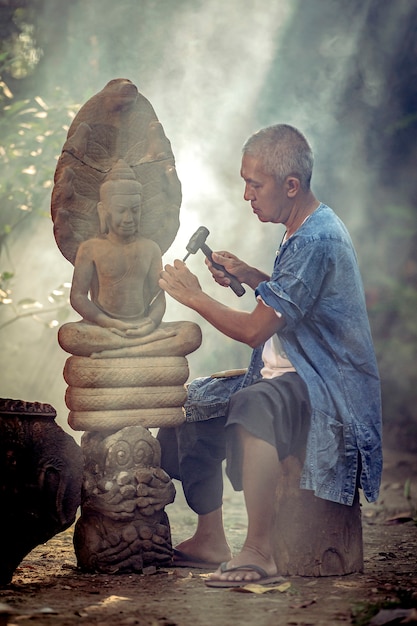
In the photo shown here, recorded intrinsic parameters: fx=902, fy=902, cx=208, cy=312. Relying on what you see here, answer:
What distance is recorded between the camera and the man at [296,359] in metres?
4.08

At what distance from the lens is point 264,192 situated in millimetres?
4426

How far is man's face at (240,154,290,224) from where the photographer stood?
14.5 ft

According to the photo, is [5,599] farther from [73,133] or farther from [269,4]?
[269,4]

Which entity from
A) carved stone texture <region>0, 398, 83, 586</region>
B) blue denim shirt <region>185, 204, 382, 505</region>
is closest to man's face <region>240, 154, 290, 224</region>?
blue denim shirt <region>185, 204, 382, 505</region>

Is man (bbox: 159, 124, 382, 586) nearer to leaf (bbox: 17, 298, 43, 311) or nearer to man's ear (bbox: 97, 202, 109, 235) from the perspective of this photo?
man's ear (bbox: 97, 202, 109, 235)

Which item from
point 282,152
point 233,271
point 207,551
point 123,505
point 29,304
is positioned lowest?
point 207,551

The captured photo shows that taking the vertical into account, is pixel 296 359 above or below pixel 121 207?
below

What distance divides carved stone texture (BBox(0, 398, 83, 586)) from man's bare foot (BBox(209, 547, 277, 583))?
753 mm

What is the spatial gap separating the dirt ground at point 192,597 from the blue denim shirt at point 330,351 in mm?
309

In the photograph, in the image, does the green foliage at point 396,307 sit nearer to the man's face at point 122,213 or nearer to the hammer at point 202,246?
the hammer at point 202,246

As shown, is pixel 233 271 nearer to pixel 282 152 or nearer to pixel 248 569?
pixel 282 152

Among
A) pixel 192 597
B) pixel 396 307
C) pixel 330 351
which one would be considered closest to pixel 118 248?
pixel 330 351

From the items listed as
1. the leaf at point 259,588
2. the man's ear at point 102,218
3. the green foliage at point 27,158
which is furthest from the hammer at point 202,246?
the green foliage at point 27,158

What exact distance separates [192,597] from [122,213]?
6.26ft
